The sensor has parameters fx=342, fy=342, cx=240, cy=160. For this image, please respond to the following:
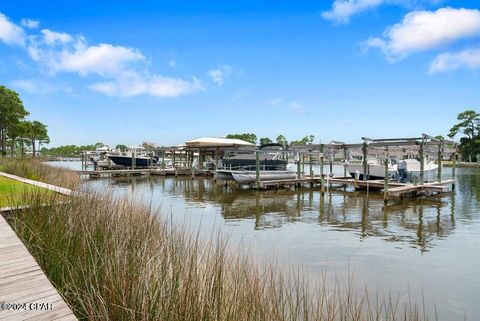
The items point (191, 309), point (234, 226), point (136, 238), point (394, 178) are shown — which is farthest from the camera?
point (394, 178)

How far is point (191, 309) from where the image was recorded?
2.80 meters

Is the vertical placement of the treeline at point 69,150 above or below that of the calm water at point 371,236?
above

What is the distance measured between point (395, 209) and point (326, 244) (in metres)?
7.29

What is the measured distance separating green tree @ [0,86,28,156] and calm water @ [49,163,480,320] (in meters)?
33.1

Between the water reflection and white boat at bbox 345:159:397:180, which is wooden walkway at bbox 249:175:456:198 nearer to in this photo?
the water reflection

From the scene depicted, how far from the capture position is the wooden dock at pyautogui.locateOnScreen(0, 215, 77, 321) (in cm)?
261

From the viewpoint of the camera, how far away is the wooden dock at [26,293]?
261 cm

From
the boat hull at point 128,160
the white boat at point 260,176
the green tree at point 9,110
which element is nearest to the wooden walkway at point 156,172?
the boat hull at point 128,160

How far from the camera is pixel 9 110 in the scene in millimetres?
41250

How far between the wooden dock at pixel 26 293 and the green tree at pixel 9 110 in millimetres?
43555

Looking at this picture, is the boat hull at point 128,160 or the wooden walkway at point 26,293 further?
the boat hull at point 128,160

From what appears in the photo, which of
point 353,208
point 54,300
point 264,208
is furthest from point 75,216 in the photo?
point 353,208

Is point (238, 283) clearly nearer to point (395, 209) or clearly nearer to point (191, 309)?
point (191, 309)

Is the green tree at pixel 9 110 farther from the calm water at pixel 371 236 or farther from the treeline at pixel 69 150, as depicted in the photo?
the treeline at pixel 69 150
